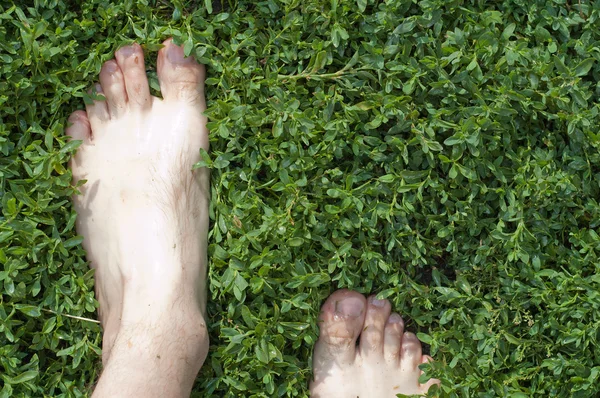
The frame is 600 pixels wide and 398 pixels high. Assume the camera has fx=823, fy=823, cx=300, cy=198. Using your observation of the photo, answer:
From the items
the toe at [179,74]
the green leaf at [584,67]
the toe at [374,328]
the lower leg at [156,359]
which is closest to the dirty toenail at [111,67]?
the toe at [179,74]

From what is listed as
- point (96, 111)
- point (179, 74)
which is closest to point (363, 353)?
point (179, 74)

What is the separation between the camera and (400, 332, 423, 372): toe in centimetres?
351

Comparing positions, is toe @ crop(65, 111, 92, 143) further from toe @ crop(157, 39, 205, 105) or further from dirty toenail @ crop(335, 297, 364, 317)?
dirty toenail @ crop(335, 297, 364, 317)

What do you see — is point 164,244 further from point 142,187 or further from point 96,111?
point 96,111

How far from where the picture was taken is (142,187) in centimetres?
338

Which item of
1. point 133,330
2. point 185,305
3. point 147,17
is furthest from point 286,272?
point 147,17

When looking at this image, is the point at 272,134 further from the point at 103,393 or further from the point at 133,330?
the point at 103,393

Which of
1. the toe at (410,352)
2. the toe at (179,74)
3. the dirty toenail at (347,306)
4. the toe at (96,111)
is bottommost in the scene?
the toe at (410,352)

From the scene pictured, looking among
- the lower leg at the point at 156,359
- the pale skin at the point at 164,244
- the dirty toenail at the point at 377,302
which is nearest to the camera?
the lower leg at the point at 156,359

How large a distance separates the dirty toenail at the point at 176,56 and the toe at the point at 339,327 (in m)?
1.14

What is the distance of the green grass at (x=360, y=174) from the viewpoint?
329 cm

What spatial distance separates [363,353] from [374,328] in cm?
13

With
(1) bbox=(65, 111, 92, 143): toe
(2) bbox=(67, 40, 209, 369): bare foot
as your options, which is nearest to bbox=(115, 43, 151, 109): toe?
(2) bbox=(67, 40, 209, 369): bare foot

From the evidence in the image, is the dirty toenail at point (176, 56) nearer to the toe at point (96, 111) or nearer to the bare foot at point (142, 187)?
the bare foot at point (142, 187)
